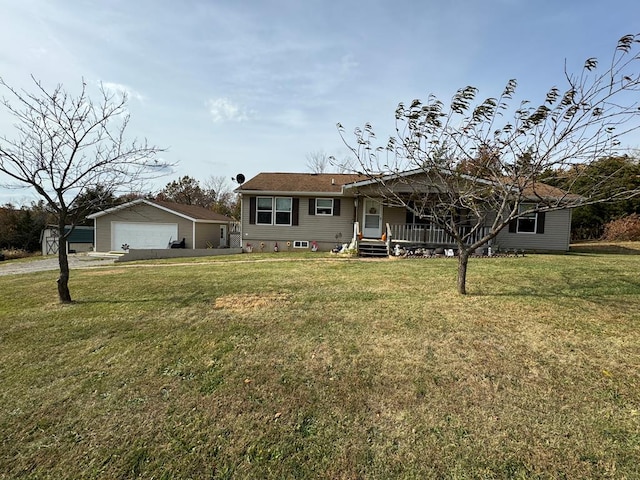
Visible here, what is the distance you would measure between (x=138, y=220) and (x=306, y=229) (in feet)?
33.5

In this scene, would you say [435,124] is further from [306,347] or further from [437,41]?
[306,347]

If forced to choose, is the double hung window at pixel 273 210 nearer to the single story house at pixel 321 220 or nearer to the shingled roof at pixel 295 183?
the single story house at pixel 321 220

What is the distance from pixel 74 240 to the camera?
25438mm

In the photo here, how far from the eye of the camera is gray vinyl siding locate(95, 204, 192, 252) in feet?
63.4

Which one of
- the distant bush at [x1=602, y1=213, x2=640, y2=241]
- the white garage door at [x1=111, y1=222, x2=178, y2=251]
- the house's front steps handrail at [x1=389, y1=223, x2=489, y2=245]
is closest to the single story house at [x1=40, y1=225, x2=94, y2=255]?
the white garage door at [x1=111, y1=222, x2=178, y2=251]

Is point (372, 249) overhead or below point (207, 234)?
below

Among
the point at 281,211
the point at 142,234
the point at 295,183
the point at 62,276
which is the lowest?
the point at 62,276

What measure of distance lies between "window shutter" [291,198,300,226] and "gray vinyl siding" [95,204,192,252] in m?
6.62

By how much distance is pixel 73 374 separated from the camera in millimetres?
3828

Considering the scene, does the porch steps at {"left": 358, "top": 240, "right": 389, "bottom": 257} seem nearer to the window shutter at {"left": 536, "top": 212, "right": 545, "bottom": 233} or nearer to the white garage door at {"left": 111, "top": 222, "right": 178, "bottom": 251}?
the window shutter at {"left": 536, "top": 212, "right": 545, "bottom": 233}

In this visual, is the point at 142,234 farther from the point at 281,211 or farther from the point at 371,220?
the point at 371,220

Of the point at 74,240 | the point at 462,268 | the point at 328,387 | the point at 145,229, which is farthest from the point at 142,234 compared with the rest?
the point at 328,387

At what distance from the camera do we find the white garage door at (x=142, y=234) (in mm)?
19438

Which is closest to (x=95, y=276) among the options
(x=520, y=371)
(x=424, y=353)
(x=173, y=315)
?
(x=173, y=315)
